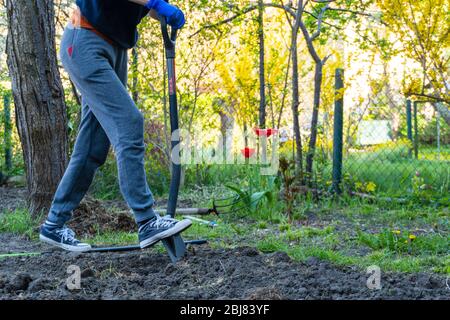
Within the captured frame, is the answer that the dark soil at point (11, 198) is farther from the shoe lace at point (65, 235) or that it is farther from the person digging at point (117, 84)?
the person digging at point (117, 84)

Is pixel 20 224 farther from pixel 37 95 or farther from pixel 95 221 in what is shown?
pixel 37 95

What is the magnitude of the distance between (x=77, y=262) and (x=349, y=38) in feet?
13.7

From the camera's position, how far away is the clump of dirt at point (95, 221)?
460 centimetres

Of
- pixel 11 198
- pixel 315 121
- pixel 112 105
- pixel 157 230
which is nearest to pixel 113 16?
pixel 112 105

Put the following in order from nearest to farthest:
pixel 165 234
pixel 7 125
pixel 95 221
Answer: pixel 165 234 → pixel 95 221 → pixel 7 125

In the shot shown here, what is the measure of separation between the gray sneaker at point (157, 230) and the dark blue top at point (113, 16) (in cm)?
94

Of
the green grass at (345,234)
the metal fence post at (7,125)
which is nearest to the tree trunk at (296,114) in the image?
the green grass at (345,234)

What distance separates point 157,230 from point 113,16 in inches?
42.5

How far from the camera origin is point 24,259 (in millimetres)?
3609

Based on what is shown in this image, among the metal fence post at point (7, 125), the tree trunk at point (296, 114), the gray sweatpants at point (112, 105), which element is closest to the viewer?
the gray sweatpants at point (112, 105)

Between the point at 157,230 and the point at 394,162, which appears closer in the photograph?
the point at 157,230

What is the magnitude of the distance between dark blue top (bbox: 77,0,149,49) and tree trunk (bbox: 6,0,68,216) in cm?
169

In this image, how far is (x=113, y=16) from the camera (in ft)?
10.7
